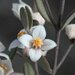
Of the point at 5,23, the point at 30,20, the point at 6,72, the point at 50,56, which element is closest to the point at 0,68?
the point at 6,72

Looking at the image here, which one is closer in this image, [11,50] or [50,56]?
[11,50]

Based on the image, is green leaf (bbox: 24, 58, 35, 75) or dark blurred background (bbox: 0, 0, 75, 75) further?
dark blurred background (bbox: 0, 0, 75, 75)

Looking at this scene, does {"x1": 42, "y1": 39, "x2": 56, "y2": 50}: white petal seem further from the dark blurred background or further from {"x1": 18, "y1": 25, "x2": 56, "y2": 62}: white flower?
the dark blurred background

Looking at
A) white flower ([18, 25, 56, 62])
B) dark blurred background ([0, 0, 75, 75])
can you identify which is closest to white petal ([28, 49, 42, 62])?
white flower ([18, 25, 56, 62])

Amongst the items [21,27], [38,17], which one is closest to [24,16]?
[38,17]

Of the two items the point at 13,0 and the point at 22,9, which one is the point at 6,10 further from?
the point at 22,9

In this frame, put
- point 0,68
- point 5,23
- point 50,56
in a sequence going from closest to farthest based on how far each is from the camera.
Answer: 1. point 0,68
2. point 50,56
3. point 5,23

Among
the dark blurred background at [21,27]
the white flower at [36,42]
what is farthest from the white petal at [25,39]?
the dark blurred background at [21,27]
